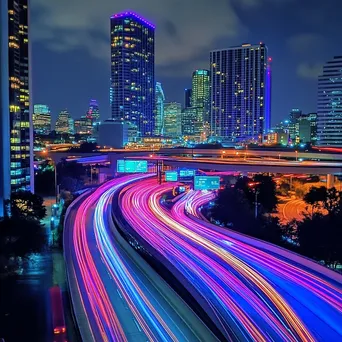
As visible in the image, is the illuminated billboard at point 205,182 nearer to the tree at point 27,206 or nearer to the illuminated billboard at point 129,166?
the illuminated billboard at point 129,166

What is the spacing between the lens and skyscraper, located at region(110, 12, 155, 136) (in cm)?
8881

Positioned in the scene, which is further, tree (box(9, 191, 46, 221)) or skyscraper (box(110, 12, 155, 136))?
skyscraper (box(110, 12, 155, 136))

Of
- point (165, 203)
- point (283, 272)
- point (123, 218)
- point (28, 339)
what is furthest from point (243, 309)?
point (165, 203)

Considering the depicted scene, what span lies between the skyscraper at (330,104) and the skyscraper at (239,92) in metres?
23.9

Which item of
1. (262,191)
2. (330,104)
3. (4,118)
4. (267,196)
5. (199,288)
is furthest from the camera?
(330,104)

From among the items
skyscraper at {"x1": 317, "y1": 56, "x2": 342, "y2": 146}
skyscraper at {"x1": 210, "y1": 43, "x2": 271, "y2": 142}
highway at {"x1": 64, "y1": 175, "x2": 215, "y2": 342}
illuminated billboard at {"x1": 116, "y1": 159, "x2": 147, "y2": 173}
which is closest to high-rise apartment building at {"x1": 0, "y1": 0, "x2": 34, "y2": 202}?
illuminated billboard at {"x1": 116, "y1": 159, "x2": 147, "y2": 173}

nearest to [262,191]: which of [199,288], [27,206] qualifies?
[27,206]

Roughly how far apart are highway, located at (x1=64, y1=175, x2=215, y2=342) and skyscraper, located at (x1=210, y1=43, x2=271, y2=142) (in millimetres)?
70305

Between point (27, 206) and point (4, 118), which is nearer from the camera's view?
point (27, 206)

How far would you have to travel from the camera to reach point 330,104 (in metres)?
57.7

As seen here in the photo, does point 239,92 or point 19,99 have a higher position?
point 239,92

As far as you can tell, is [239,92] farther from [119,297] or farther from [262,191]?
[119,297]

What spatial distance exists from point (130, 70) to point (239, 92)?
23033 millimetres

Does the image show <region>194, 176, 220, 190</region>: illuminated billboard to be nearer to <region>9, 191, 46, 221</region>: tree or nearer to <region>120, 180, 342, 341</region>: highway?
<region>120, 180, 342, 341</region>: highway
